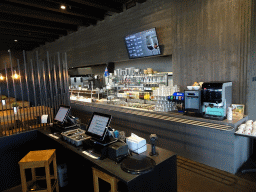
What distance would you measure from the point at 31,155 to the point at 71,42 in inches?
247

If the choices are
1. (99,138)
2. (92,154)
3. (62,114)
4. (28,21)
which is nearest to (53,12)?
(28,21)

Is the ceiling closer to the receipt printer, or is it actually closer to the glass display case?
the glass display case

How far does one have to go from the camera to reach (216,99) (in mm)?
2939

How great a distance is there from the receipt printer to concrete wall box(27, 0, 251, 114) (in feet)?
8.78

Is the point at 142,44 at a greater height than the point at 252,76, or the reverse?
the point at 142,44

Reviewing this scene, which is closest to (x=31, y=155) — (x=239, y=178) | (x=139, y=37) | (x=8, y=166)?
(x=8, y=166)

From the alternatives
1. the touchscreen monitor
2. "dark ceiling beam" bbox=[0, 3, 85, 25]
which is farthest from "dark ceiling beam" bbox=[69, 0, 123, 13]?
the touchscreen monitor

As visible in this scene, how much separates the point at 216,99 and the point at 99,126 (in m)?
2.00

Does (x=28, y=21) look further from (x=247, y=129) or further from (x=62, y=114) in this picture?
(x=247, y=129)

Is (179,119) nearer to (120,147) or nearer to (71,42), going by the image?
(120,147)

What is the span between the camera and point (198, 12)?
12.4 ft

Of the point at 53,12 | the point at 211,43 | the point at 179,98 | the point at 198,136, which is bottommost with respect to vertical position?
the point at 198,136

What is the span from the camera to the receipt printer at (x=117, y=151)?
1.80 meters

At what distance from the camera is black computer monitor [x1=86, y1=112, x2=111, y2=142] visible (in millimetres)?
2038
